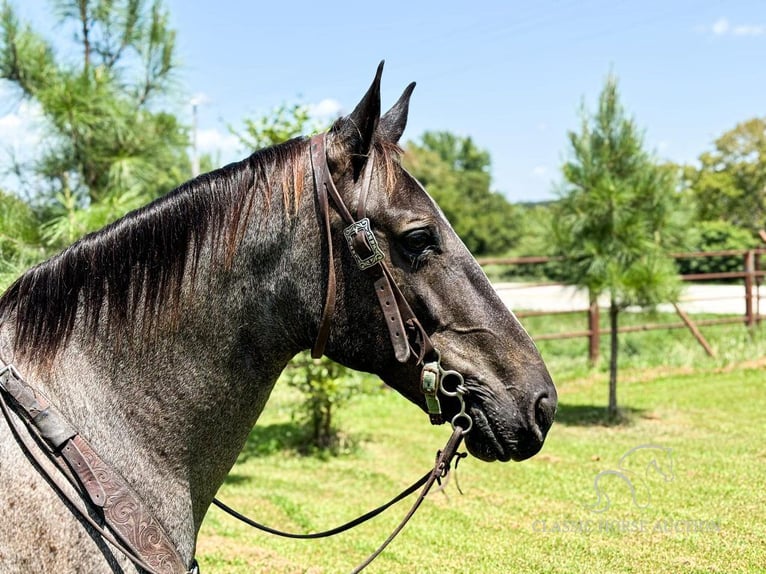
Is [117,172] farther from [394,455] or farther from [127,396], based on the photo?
[127,396]

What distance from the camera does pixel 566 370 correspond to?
38.8ft

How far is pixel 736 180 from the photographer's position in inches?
1296

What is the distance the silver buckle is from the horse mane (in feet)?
0.57

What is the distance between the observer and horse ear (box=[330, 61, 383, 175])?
178 centimetres

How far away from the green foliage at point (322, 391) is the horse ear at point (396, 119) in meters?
5.18

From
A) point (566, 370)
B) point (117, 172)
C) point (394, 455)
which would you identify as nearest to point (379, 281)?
point (117, 172)

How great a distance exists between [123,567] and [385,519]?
408cm

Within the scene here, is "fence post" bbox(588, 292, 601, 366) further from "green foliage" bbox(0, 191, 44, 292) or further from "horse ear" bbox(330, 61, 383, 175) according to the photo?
"horse ear" bbox(330, 61, 383, 175)

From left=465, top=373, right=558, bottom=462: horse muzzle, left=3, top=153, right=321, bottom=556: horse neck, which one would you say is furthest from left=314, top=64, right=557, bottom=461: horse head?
left=3, top=153, right=321, bottom=556: horse neck

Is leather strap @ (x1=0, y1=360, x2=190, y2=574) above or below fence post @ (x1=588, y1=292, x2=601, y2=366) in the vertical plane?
above

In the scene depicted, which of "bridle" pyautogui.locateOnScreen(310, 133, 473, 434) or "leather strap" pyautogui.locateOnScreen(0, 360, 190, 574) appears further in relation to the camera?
"bridle" pyautogui.locateOnScreen(310, 133, 473, 434)

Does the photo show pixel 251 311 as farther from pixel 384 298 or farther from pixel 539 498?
pixel 539 498

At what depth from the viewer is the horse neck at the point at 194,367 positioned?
67.7 inches

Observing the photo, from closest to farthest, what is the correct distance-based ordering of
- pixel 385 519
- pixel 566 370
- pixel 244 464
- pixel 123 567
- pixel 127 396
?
1. pixel 123 567
2. pixel 127 396
3. pixel 385 519
4. pixel 244 464
5. pixel 566 370
